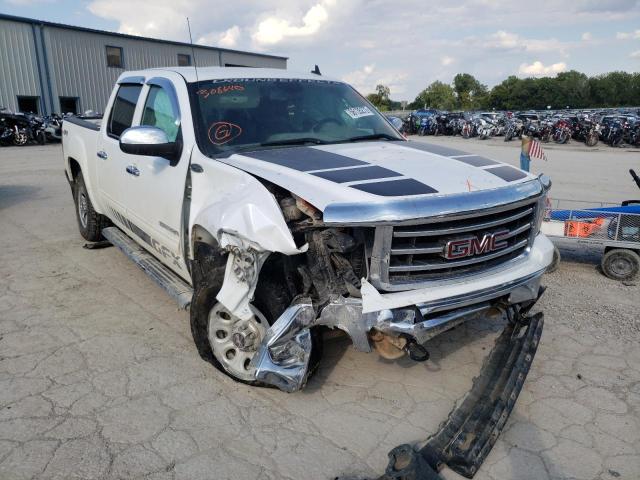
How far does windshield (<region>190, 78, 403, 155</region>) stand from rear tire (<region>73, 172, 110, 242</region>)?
2.73 meters

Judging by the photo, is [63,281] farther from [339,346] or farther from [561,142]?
[561,142]

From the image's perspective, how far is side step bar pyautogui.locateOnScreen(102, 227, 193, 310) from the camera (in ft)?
12.4

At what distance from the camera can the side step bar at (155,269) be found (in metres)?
3.79

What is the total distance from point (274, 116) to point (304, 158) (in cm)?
81

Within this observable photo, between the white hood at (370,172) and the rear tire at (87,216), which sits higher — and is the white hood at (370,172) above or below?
above

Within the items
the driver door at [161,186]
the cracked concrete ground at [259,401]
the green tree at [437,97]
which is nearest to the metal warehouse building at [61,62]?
the cracked concrete ground at [259,401]

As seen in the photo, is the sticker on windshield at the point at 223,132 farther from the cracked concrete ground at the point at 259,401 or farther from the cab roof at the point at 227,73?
the cracked concrete ground at the point at 259,401

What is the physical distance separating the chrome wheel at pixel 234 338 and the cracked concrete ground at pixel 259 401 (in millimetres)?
177

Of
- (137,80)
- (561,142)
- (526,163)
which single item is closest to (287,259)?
(137,80)

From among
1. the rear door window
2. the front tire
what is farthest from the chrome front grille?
the rear door window

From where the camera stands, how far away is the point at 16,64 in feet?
79.2

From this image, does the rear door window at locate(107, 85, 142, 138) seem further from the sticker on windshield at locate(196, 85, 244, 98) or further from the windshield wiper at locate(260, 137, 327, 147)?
the windshield wiper at locate(260, 137, 327, 147)

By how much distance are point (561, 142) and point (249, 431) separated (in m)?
25.7

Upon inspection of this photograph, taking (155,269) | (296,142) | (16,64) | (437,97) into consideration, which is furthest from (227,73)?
(437,97)
